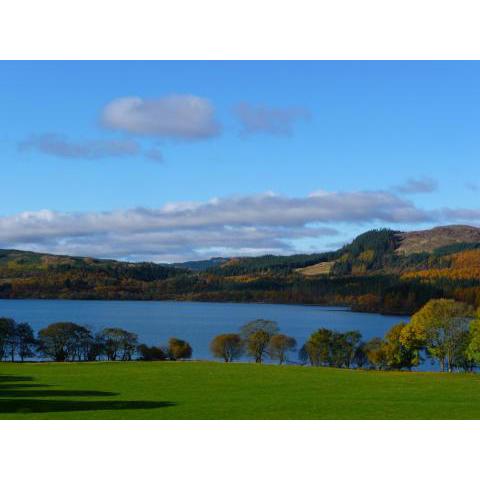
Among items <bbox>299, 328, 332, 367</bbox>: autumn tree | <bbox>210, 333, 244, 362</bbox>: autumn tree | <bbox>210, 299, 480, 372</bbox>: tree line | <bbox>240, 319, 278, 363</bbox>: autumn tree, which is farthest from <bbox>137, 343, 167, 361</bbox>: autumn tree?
<bbox>299, 328, 332, 367</bbox>: autumn tree

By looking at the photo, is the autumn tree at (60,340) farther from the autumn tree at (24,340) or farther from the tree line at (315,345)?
the autumn tree at (24,340)

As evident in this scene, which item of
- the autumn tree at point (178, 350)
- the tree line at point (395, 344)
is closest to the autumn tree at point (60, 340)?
the autumn tree at point (178, 350)

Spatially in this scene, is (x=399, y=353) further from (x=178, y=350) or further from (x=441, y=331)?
(x=178, y=350)

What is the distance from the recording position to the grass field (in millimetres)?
21859

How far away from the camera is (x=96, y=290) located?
18150 cm

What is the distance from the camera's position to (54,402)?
24.1 m

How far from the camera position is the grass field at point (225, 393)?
21859mm

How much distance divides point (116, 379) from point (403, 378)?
48.6 ft

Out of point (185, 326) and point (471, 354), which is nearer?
point (471, 354)

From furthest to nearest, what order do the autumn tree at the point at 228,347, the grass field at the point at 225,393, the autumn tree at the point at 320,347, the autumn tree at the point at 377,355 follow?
the autumn tree at the point at 228,347 → the autumn tree at the point at 320,347 → the autumn tree at the point at 377,355 → the grass field at the point at 225,393

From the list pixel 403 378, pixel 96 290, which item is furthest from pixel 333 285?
pixel 403 378

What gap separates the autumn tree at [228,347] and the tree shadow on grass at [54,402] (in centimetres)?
2638

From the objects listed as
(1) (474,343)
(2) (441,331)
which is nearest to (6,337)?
(2) (441,331)

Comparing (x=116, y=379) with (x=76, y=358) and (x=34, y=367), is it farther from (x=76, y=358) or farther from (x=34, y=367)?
(x=76, y=358)
